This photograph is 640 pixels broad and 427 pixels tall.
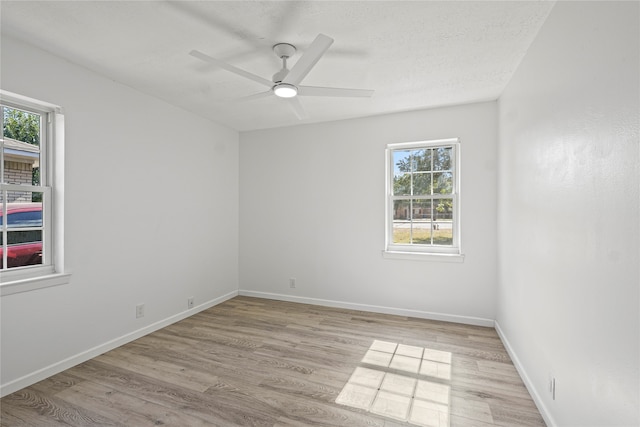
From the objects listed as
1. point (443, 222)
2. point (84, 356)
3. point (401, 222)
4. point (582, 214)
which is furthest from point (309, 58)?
point (84, 356)

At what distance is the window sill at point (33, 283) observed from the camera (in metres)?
2.19

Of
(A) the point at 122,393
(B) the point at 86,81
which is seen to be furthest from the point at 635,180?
(B) the point at 86,81

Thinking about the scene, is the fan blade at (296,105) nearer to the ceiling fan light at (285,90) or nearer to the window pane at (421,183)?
the ceiling fan light at (285,90)

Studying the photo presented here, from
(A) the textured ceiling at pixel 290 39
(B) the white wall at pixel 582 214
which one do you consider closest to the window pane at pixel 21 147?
(A) the textured ceiling at pixel 290 39

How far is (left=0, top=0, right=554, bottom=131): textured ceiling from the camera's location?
1.90 meters

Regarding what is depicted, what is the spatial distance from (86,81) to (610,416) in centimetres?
409

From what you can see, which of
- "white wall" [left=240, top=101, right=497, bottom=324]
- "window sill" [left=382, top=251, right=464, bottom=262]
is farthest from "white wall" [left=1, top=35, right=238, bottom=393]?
"window sill" [left=382, top=251, right=464, bottom=262]

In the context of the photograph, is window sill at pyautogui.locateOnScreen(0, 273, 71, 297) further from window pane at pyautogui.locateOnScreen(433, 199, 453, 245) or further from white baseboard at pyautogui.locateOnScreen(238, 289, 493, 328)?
window pane at pyautogui.locateOnScreen(433, 199, 453, 245)

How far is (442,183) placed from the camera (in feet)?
12.4

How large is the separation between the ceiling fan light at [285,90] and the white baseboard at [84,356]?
9.17 ft

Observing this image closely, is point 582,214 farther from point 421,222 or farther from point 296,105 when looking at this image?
point 421,222

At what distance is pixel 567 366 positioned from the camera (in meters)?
1.62

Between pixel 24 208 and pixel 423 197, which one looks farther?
pixel 423 197

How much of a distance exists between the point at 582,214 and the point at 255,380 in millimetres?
2395
